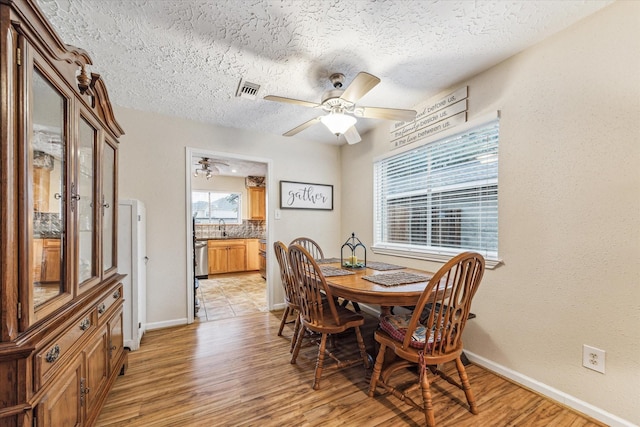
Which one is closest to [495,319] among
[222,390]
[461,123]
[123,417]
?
[461,123]

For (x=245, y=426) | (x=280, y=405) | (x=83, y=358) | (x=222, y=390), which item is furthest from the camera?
(x=222, y=390)

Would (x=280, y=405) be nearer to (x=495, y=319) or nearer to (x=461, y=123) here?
(x=495, y=319)

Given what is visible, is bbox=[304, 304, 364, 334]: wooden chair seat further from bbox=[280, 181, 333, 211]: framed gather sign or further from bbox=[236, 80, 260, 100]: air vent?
bbox=[236, 80, 260, 100]: air vent

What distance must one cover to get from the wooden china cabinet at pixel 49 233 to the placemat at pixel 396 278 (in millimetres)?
1637

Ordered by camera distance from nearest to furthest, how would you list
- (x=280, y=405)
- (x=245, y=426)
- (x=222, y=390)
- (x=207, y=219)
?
(x=245, y=426)
(x=280, y=405)
(x=222, y=390)
(x=207, y=219)

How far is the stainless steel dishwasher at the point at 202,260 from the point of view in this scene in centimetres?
512

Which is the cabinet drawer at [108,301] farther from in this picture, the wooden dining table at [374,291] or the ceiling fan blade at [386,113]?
the ceiling fan blade at [386,113]

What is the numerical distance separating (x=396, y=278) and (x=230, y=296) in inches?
119

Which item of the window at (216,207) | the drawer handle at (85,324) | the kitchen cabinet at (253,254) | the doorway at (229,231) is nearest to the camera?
the drawer handle at (85,324)

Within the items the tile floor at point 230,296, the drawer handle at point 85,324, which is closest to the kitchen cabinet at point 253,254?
the tile floor at point 230,296

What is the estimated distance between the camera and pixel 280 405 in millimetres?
1642

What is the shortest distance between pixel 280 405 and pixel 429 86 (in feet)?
8.90

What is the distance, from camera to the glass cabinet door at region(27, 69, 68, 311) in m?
0.99

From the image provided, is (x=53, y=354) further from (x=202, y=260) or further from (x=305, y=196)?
(x=202, y=260)
